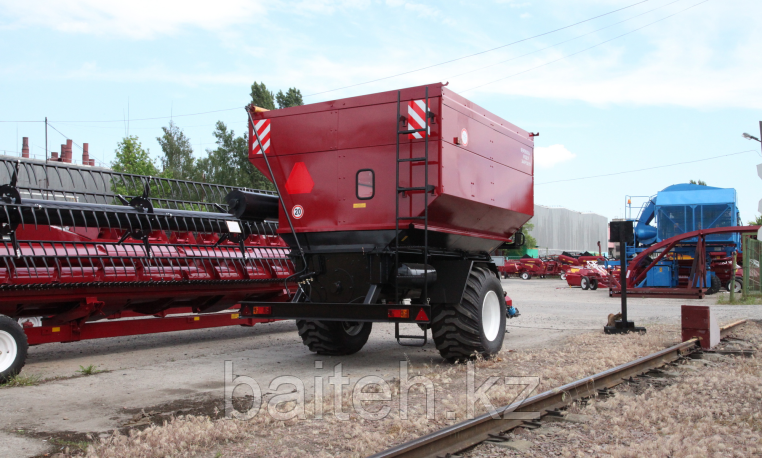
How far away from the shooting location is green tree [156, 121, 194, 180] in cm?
4885

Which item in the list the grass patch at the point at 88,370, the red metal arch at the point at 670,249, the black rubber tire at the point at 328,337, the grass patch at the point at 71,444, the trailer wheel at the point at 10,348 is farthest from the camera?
the red metal arch at the point at 670,249

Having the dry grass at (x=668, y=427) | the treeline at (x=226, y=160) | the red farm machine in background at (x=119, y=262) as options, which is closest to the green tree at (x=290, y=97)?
the treeline at (x=226, y=160)

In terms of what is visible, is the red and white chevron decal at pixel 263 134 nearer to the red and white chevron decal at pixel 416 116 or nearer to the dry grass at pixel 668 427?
the red and white chevron decal at pixel 416 116

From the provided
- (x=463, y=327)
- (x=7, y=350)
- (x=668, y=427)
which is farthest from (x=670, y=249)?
(x=7, y=350)

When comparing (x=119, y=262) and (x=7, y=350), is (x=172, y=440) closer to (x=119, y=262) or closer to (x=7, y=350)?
(x=7, y=350)

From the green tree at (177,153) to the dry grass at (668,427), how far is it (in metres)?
45.4

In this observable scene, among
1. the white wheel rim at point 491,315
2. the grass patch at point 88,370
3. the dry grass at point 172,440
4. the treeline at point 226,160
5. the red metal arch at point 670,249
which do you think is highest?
the treeline at point 226,160

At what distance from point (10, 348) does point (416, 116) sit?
16.2ft

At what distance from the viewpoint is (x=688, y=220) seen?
22891mm

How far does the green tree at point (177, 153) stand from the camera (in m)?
48.8

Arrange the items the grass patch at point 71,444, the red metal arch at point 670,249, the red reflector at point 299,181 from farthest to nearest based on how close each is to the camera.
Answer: the red metal arch at point 670,249, the red reflector at point 299,181, the grass patch at point 71,444

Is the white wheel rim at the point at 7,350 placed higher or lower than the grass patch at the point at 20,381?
higher

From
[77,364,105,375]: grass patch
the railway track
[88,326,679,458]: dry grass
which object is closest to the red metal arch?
the railway track

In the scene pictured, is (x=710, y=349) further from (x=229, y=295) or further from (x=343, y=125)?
(x=229, y=295)
